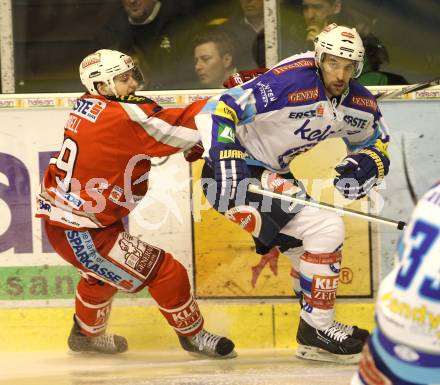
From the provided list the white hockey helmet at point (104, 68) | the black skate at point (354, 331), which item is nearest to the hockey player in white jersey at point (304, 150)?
the black skate at point (354, 331)

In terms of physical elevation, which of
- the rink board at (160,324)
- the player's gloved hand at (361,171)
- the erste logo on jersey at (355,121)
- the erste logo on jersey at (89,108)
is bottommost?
the rink board at (160,324)

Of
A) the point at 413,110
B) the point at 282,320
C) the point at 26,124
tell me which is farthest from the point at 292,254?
the point at 26,124

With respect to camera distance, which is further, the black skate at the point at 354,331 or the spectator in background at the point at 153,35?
the spectator in background at the point at 153,35

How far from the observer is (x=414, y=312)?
2.51 metres

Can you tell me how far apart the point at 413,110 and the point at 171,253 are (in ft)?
3.92

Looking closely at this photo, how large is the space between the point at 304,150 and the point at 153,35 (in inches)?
39.1

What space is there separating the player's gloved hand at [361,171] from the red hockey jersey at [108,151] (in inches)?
23.4

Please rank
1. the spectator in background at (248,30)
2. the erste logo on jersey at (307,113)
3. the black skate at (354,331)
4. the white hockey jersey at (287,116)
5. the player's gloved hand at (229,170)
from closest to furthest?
the player's gloved hand at (229,170) → the white hockey jersey at (287,116) → the erste logo on jersey at (307,113) → the black skate at (354,331) → the spectator in background at (248,30)

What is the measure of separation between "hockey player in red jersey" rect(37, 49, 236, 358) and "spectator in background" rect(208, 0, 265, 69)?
63 cm

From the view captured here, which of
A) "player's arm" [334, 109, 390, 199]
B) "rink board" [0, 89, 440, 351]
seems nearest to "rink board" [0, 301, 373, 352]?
"rink board" [0, 89, 440, 351]

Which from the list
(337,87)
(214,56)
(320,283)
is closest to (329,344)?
(320,283)

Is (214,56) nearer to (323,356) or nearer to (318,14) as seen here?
(318,14)

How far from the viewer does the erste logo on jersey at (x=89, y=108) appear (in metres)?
4.40

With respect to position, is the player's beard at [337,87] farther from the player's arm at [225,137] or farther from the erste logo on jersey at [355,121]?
the player's arm at [225,137]
